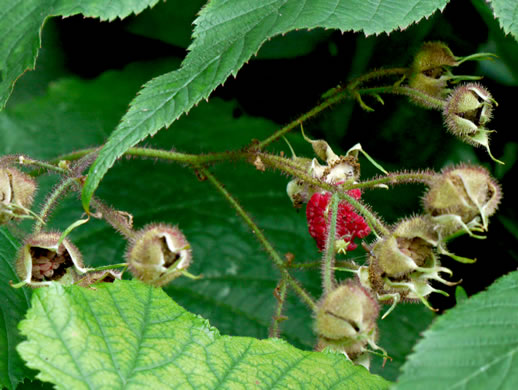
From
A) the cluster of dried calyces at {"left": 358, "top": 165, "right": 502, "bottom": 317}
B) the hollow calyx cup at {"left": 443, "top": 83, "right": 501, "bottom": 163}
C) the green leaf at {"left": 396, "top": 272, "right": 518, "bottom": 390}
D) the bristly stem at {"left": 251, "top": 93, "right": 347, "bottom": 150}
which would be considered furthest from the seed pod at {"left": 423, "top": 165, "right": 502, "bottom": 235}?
the bristly stem at {"left": 251, "top": 93, "right": 347, "bottom": 150}

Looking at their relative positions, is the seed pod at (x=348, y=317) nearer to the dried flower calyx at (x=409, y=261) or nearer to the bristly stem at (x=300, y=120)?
the dried flower calyx at (x=409, y=261)

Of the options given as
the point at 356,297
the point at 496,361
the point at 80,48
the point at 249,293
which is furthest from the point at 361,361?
the point at 80,48

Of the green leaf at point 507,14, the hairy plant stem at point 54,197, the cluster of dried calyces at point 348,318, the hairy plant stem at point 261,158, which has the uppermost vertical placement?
the green leaf at point 507,14

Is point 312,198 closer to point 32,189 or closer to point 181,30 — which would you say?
point 32,189

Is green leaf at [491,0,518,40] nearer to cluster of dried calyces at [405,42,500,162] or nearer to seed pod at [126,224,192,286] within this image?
cluster of dried calyces at [405,42,500,162]

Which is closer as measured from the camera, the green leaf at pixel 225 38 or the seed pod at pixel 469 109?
the green leaf at pixel 225 38

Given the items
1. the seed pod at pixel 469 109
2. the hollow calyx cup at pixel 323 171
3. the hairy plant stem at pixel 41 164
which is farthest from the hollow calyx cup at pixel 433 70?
the hairy plant stem at pixel 41 164
